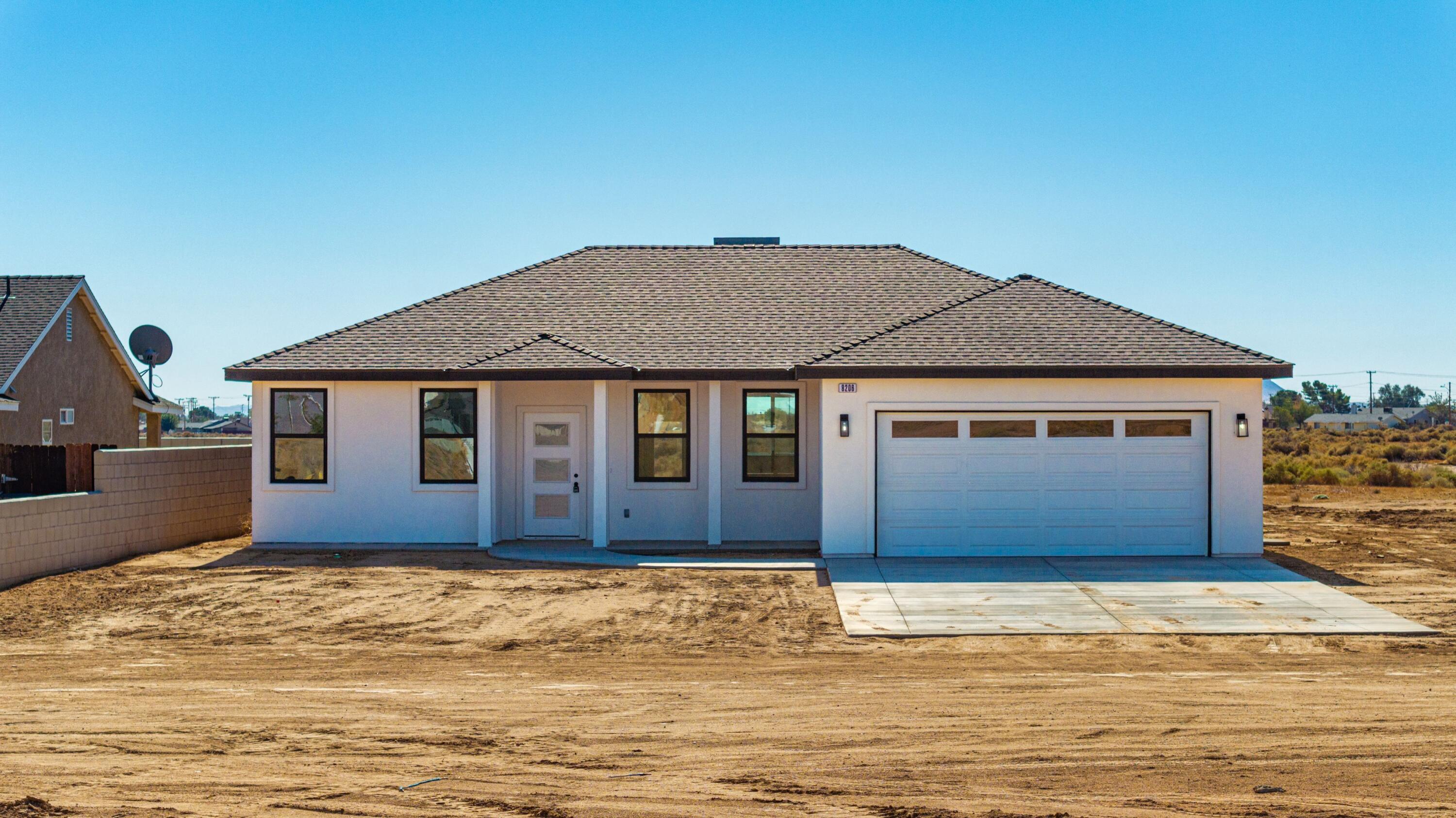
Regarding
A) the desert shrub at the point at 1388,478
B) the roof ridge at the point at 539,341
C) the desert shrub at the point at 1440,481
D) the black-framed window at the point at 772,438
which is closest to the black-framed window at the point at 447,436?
the roof ridge at the point at 539,341

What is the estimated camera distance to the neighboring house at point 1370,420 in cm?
8044

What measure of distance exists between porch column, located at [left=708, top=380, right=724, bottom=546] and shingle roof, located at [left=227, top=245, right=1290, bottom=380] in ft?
1.66

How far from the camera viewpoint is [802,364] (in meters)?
14.8

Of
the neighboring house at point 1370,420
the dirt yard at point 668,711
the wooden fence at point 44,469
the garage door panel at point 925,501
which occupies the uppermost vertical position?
the neighboring house at point 1370,420

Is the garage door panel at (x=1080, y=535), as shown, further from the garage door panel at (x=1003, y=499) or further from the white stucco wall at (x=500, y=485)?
the white stucco wall at (x=500, y=485)

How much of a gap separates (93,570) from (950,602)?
442 inches

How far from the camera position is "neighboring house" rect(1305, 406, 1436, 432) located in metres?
80.4

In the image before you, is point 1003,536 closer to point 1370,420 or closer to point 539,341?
point 539,341

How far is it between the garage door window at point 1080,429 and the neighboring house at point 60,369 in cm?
2048

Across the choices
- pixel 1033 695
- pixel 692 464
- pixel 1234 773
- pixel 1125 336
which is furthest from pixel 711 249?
pixel 1234 773

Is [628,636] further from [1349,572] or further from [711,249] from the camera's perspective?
[711,249]

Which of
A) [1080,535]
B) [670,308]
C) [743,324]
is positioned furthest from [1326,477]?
[670,308]

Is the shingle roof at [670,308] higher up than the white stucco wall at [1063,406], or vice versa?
the shingle roof at [670,308]

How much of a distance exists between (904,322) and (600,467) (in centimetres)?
533
